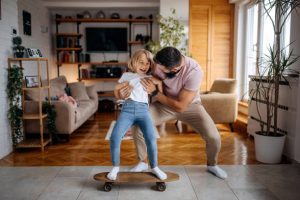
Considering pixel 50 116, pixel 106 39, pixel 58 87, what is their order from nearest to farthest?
1. pixel 50 116
2. pixel 58 87
3. pixel 106 39

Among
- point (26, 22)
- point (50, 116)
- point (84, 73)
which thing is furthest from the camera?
point (84, 73)

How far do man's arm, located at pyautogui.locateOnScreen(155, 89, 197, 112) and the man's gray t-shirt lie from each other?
43 millimetres

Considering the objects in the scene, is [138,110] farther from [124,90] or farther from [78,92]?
[78,92]

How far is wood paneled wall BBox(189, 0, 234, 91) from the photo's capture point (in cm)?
616

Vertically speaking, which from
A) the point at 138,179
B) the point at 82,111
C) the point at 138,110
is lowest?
the point at 138,179

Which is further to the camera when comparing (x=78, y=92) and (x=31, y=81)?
(x=78, y=92)

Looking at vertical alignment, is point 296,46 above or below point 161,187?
above

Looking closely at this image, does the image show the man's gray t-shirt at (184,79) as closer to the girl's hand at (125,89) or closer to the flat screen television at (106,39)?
the girl's hand at (125,89)

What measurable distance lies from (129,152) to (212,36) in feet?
11.8

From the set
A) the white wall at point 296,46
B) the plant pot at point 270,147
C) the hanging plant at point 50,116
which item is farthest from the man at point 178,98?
the hanging plant at point 50,116

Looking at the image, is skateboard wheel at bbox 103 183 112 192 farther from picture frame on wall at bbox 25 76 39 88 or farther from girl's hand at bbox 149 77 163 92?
picture frame on wall at bbox 25 76 39 88

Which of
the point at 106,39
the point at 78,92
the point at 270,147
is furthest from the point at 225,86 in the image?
the point at 106,39

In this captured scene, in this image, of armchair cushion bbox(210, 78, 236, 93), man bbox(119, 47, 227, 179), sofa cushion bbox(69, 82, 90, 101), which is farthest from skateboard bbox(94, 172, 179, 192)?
sofa cushion bbox(69, 82, 90, 101)

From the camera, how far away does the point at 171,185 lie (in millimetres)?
2512
